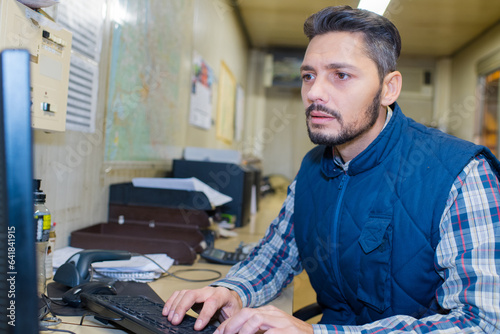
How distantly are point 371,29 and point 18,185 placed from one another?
0.87 metres

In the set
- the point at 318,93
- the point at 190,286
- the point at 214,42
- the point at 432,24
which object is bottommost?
the point at 190,286

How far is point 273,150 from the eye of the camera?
5.57m

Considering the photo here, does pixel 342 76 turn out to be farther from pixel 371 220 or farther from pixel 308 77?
pixel 371 220

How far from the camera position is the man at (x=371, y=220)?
0.74 meters

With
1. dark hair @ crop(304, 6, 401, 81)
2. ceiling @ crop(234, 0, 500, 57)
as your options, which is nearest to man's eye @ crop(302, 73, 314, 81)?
dark hair @ crop(304, 6, 401, 81)

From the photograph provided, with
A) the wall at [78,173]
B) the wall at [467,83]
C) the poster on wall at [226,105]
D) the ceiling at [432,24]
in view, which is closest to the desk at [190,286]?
the wall at [78,173]

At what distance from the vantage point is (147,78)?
192 centimetres

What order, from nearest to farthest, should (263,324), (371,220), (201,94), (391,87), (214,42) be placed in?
1. (263,324)
2. (371,220)
3. (391,87)
4. (201,94)
5. (214,42)

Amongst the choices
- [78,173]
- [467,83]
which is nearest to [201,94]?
[78,173]

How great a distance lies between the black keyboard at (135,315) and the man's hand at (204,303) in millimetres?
14

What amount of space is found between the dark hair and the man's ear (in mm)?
15

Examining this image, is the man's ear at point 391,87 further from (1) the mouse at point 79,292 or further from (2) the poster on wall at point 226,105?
(2) the poster on wall at point 226,105

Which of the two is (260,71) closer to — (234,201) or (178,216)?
(234,201)

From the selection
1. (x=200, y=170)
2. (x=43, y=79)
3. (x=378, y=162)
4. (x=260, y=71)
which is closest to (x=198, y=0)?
(x=200, y=170)
